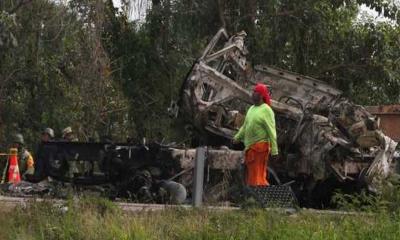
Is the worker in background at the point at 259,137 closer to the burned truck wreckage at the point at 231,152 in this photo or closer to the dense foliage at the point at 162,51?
the burned truck wreckage at the point at 231,152

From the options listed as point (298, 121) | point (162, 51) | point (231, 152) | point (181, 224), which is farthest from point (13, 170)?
point (181, 224)

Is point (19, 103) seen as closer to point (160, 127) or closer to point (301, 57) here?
point (160, 127)

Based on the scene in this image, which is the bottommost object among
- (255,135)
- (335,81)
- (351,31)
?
(255,135)

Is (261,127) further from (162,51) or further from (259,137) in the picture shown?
(162,51)

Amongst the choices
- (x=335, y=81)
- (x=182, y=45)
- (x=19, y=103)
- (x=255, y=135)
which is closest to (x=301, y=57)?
(x=335, y=81)

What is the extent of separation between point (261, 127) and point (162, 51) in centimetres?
804

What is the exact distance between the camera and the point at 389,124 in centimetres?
1425

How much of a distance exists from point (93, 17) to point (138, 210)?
7727 mm

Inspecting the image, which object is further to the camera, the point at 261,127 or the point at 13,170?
the point at 13,170

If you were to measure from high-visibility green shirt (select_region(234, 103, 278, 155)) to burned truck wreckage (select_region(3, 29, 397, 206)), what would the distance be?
2.27 ft

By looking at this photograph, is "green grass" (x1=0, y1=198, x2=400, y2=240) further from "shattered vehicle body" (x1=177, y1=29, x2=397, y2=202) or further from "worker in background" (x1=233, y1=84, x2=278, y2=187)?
"shattered vehicle body" (x1=177, y1=29, x2=397, y2=202)

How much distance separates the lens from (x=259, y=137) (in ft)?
30.2

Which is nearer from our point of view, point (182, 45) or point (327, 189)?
point (327, 189)

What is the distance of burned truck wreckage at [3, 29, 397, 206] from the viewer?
9.84 metres
